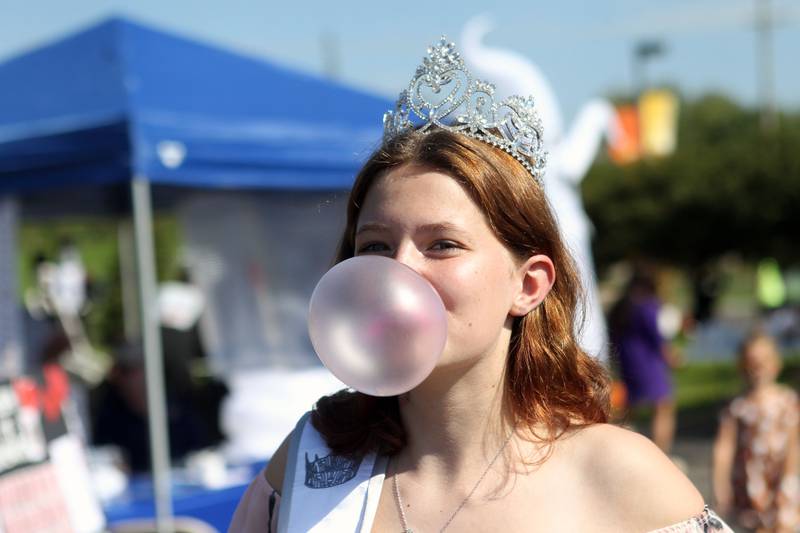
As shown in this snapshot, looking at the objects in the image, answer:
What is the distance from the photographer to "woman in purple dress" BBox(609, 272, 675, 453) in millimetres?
8422

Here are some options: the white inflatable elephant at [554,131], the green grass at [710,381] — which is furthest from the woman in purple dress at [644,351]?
the green grass at [710,381]

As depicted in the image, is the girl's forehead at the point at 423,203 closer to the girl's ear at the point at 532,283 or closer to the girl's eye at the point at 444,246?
the girl's eye at the point at 444,246

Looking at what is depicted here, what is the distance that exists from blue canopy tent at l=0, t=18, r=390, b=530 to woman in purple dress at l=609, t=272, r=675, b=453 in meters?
3.39

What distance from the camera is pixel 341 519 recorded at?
5.57ft

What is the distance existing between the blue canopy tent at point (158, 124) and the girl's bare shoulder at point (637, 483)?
9.88 feet

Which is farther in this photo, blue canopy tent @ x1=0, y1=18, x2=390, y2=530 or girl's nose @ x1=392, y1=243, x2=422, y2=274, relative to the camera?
blue canopy tent @ x1=0, y1=18, x2=390, y2=530

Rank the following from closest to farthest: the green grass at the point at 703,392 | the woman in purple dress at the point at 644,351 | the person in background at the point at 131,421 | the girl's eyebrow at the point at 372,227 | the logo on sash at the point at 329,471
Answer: the girl's eyebrow at the point at 372,227 → the logo on sash at the point at 329,471 → the person in background at the point at 131,421 → the woman in purple dress at the point at 644,351 → the green grass at the point at 703,392

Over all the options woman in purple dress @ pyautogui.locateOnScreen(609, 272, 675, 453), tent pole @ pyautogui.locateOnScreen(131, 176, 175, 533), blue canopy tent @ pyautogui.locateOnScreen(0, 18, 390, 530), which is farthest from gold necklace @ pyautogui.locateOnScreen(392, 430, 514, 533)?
woman in purple dress @ pyautogui.locateOnScreen(609, 272, 675, 453)

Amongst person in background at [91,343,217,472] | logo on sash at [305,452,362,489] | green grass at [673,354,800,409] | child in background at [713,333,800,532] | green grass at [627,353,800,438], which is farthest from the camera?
green grass at [673,354,800,409]

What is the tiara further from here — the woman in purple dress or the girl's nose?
the woman in purple dress

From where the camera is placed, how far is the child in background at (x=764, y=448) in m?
4.77

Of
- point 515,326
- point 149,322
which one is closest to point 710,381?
point 149,322

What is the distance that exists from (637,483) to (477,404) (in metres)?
0.28

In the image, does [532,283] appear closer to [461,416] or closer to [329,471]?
[461,416]
